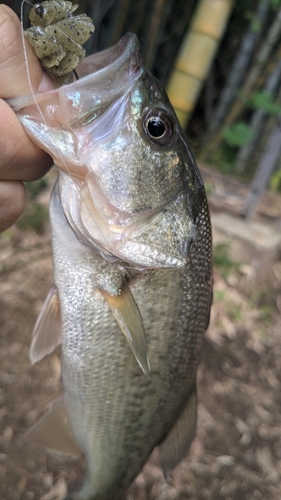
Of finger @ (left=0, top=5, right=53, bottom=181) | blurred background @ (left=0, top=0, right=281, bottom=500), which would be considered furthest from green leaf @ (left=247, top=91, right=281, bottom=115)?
finger @ (left=0, top=5, right=53, bottom=181)

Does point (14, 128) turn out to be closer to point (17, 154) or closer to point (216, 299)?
point (17, 154)

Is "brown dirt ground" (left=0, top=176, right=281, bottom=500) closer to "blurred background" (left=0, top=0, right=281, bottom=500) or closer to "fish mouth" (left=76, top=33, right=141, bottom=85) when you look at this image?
"blurred background" (left=0, top=0, right=281, bottom=500)

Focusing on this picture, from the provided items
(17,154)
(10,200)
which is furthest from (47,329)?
(17,154)

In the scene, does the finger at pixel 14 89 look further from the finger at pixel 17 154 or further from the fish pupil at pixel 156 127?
the fish pupil at pixel 156 127

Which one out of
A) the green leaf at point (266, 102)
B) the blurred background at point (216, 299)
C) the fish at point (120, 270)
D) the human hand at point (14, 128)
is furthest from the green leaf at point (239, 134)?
the human hand at point (14, 128)

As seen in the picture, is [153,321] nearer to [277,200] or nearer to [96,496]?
[96,496]

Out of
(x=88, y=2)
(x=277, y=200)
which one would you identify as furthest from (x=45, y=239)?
(x=277, y=200)
